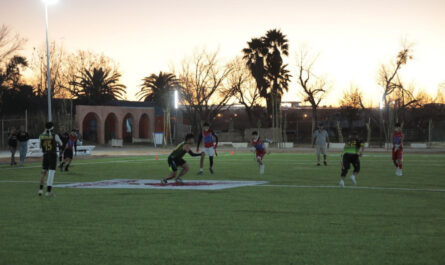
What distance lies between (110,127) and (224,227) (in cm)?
6596

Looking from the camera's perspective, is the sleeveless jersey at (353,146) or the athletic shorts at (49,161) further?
the sleeveless jersey at (353,146)

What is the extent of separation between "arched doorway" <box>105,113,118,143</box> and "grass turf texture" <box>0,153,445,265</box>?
54840 millimetres

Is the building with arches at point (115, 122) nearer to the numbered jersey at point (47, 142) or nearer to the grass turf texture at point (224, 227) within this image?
the numbered jersey at point (47, 142)

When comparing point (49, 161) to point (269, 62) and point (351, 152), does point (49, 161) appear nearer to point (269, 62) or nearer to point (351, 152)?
point (351, 152)

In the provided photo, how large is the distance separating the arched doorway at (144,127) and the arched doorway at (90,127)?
607 centimetres

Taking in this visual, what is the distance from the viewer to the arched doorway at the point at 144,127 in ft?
245

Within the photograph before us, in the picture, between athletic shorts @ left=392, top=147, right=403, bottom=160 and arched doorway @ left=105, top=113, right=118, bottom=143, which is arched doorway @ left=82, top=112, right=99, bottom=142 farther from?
athletic shorts @ left=392, top=147, right=403, bottom=160

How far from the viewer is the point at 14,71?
66000 millimetres

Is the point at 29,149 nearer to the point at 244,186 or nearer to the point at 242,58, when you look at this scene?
the point at 244,186

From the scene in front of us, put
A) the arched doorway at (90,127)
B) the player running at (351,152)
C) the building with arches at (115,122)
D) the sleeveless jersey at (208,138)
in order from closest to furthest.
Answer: the player running at (351,152), the sleeveless jersey at (208,138), the building with arches at (115,122), the arched doorway at (90,127)

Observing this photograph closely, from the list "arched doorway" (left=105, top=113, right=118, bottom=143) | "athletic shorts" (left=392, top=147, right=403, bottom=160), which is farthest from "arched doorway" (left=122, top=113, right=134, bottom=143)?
"athletic shorts" (left=392, top=147, right=403, bottom=160)

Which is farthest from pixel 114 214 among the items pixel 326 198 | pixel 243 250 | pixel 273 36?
pixel 273 36

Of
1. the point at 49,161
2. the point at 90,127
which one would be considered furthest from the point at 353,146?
the point at 90,127

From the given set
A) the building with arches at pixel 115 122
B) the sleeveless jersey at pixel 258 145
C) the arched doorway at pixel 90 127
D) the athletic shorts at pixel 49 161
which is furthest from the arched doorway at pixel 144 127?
the athletic shorts at pixel 49 161
